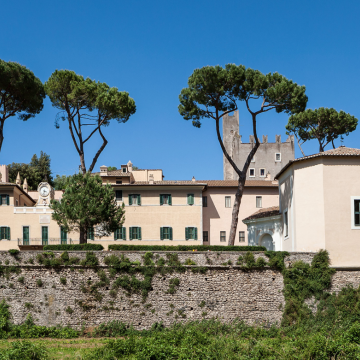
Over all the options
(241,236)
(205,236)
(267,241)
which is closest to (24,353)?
(267,241)

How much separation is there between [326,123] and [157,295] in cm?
2670

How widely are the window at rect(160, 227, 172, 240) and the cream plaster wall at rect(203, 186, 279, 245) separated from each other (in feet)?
13.9

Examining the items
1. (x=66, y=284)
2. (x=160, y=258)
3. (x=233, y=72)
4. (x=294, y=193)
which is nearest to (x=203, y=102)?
(x=233, y=72)

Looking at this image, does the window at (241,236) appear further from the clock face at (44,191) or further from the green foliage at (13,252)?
the green foliage at (13,252)

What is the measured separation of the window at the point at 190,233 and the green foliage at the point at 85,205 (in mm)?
12031

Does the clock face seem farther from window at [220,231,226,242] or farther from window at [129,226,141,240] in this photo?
window at [220,231,226,242]

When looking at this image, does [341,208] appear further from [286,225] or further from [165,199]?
[165,199]

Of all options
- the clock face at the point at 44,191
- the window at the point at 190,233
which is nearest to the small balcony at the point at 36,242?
the clock face at the point at 44,191

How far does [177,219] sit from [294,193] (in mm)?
17594

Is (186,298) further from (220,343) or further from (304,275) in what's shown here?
(304,275)

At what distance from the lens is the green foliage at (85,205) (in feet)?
100

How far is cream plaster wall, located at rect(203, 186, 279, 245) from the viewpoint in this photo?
4594 centimetres

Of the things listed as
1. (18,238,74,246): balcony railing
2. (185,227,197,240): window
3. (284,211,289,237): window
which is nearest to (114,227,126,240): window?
(18,238,74,246): balcony railing

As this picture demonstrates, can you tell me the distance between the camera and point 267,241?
3266 cm
